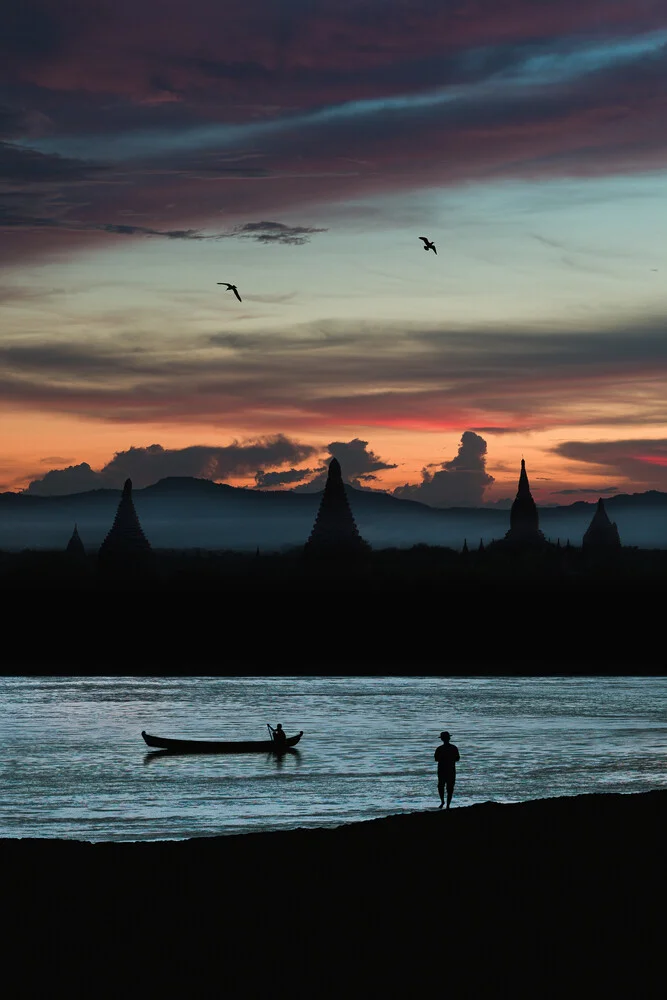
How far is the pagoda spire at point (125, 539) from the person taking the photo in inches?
6737

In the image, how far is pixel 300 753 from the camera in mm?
61781

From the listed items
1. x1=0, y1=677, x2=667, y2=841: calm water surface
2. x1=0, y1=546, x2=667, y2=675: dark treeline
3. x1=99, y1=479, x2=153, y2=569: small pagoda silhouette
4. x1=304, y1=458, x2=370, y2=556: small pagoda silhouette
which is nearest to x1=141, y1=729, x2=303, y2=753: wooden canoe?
x1=0, y1=677, x2=667, y2=841: calm water surface

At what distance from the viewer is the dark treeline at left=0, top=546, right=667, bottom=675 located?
142 m

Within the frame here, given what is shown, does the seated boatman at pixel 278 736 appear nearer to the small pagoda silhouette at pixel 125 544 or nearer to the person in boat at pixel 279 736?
the person in boat at pixel 279 736

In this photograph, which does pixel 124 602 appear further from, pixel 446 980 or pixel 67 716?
pixel 446 980

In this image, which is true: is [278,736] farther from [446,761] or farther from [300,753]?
[446,761]

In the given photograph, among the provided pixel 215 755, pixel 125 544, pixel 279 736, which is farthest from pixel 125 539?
pixel 279 736

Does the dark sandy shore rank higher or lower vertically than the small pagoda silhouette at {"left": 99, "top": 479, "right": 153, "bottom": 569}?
lower

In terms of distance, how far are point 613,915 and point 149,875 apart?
7516 mm

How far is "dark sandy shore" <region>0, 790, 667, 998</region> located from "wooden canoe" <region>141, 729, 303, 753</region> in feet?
110

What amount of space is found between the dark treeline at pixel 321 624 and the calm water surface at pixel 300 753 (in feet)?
72.9

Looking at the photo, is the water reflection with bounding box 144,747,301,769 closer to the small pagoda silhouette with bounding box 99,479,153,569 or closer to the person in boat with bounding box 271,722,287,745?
the person in boat with bounding box 271,722,287,745

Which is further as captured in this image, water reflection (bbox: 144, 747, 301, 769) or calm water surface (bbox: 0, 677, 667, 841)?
water reflection (bbox: 144, 747, 301, 769)

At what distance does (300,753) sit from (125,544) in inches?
4443
